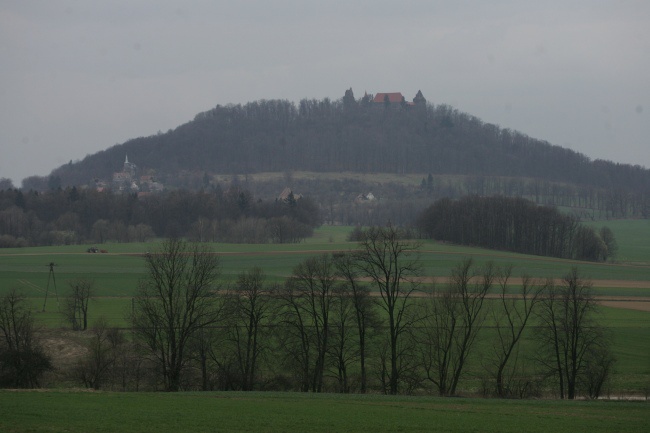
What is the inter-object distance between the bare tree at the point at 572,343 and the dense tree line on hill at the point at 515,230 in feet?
212

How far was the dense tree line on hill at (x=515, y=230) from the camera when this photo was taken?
340 ft

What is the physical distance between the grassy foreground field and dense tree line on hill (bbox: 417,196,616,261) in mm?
79929

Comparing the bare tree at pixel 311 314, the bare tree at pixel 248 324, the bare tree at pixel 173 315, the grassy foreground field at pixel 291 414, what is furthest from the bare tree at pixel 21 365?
the bare tree at pixel 311 314

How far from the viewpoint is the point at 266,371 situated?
37.9m

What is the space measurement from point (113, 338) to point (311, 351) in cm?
981

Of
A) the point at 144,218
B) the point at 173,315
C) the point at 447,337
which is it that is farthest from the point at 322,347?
the point at 144,218

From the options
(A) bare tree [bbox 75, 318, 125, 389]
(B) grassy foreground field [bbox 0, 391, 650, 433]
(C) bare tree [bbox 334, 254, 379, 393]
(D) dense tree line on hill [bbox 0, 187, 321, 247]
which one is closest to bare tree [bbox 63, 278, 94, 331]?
(A) bare tree [bbox 75, 318, 125, 389]

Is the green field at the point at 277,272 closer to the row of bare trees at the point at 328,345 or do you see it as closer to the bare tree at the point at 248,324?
the row of bare trees at the point at 328,345

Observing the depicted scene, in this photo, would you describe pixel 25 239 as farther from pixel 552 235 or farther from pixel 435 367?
pixel 435 367

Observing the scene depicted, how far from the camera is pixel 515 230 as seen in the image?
11050 cm

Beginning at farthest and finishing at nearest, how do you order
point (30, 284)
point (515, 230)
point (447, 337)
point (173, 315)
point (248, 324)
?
point (515, 230)
point (30, 284)
point (248, 324)
point (447, 337)
point (173, 315)

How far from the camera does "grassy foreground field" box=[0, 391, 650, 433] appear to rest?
66.5 ft

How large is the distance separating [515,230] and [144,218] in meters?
63.9

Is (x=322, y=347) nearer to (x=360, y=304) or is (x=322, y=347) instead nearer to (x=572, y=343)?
(x=360, y=304)
